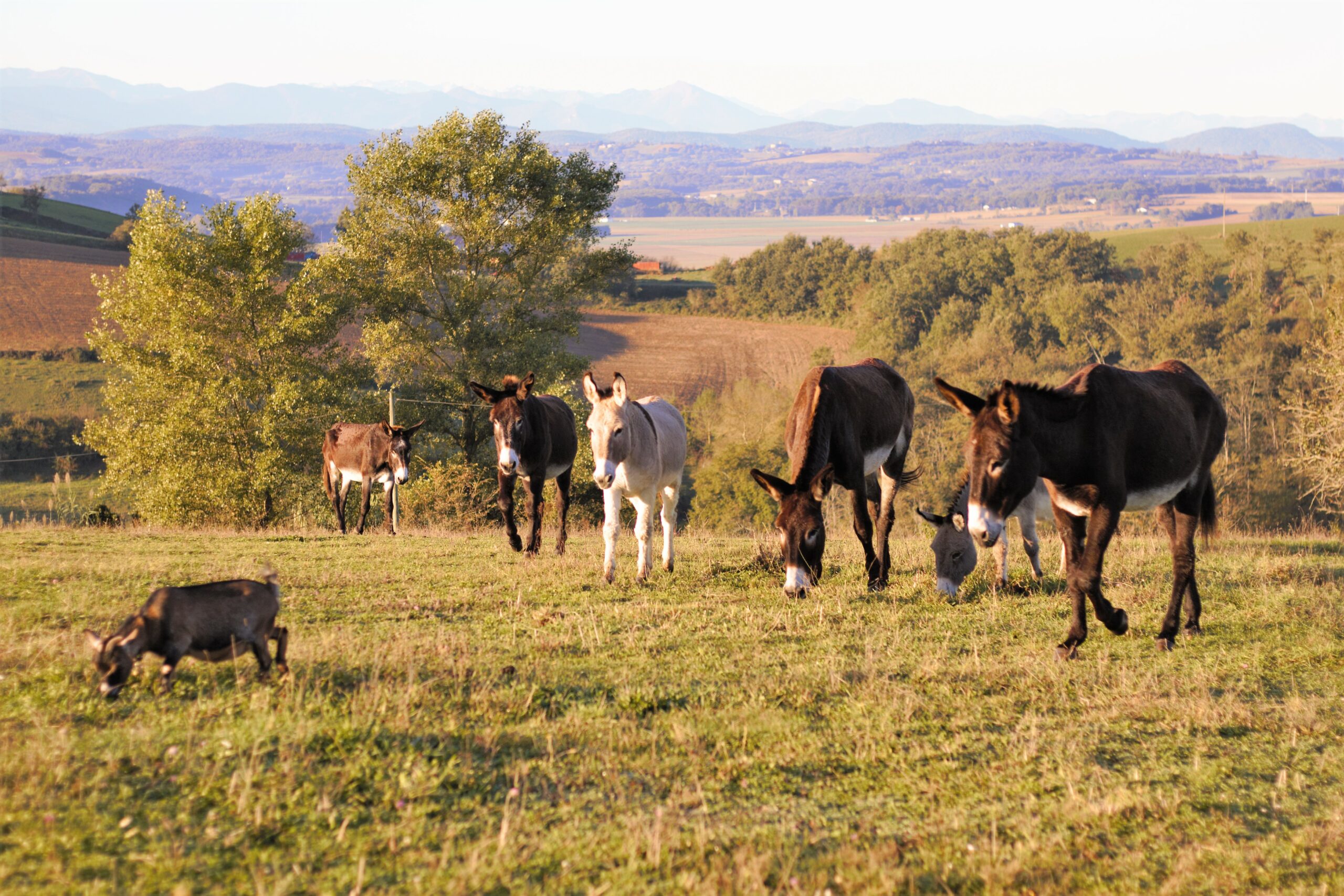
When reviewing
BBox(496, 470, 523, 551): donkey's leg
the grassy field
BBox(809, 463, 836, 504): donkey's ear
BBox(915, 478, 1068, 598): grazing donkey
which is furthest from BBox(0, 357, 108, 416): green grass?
BBox(809, 463, 836, 504): donkey's ear

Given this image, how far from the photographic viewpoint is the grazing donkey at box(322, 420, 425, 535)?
2005 centimetres

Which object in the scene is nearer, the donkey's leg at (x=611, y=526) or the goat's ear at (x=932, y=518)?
the donkey's leg at (x=611, y=526)

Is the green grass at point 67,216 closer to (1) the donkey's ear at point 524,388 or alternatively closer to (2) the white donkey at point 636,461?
(1) the donkey's ear at point 524,388

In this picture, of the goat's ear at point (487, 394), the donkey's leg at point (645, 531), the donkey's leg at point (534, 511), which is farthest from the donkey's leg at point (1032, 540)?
the goat's ear at point (487, 394)

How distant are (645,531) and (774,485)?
2632 millimetres

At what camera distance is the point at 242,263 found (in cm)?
3291

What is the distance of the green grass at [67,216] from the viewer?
96125 millimetres

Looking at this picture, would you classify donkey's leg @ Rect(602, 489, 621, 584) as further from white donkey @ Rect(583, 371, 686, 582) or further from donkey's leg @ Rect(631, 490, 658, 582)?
donkey's leg @ Rect(631, 490, 658, 582)

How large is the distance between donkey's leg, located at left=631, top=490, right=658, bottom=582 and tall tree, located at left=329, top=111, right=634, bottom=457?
22805 millimetres

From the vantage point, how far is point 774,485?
9.25 m

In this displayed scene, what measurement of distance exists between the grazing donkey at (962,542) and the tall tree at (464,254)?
24.0 metres

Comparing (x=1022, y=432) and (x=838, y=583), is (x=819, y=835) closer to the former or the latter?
(x=1022, y=432)

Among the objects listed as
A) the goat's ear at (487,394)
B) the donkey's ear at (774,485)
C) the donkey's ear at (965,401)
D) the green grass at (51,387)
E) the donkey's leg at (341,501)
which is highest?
the donkey's ear at (965,401)

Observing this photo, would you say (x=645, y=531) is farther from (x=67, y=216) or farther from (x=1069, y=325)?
(x=67, y=216)
